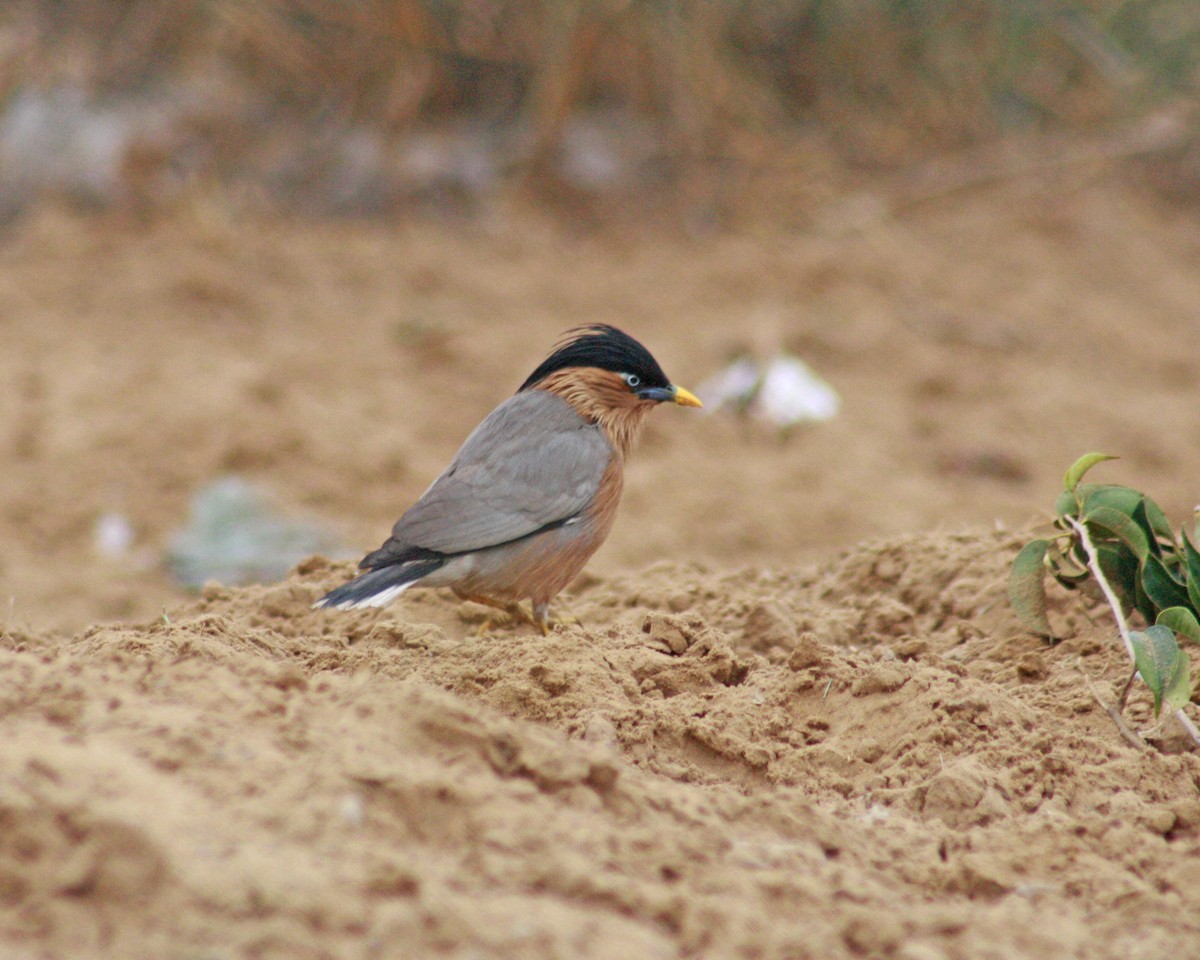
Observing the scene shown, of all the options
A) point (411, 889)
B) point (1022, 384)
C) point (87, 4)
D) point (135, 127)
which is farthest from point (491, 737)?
point (87, 4)

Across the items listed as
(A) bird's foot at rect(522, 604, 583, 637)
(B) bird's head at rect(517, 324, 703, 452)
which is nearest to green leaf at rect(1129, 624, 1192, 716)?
(A) bird's foot at rect(522, 604, 583, 637)

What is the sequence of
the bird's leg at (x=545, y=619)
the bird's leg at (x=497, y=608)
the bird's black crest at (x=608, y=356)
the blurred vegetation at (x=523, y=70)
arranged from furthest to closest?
1. the blurred vegetation at (x=523, y=70)
2. the bird's black crest at (x=608, y=356)
3. the bird's leg at (x=497, y=608)
4. the bird's leg at (x=545, y=619)

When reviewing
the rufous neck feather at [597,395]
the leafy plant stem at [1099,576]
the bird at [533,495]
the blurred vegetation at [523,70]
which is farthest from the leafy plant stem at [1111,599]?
the blurred vegetation at [523,70]

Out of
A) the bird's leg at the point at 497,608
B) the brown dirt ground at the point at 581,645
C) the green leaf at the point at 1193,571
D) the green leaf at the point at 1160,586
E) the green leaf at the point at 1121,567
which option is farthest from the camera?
the bird's leg at the point at 497,608

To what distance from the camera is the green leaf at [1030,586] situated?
4.43 meters

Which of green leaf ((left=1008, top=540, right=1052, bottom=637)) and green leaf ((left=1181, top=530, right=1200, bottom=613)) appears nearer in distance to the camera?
green leaf ((left=1181, top=530, right=1200, bottom=613))

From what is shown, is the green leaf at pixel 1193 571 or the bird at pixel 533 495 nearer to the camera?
the green leaf at pixel 1193 571

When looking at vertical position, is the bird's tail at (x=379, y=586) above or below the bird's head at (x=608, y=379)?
below

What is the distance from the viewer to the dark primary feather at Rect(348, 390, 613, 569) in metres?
4.89

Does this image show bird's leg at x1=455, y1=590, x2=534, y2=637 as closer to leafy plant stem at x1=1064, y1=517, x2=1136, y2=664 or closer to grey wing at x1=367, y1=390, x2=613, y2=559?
grey wing at x1=367, y1=390, x2=613, y2=559

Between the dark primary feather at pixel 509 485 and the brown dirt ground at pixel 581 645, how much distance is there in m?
0.33

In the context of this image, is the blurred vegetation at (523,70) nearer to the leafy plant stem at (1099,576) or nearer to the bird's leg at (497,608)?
the bird's leg at (497,608)

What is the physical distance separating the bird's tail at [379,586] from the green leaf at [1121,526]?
210 centimetres

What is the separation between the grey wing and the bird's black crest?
0.16 m
